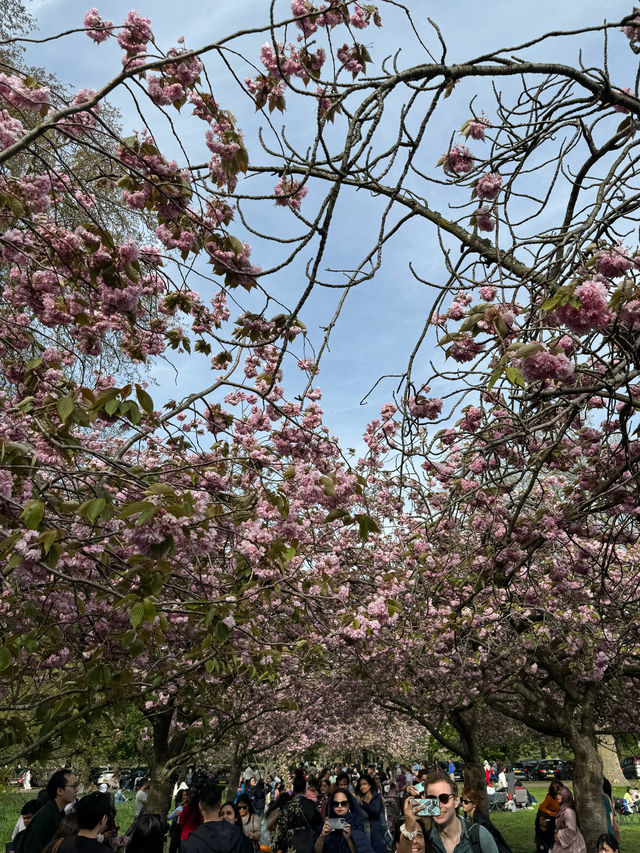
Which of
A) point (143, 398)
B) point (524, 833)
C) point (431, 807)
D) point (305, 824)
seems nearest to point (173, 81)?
point (143, 398)

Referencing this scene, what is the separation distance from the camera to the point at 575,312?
3002mm

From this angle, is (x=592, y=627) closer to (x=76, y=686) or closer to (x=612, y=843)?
(x=612, y=843)

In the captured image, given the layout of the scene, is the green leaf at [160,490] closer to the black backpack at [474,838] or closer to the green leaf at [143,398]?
the green leaf at [143,398]

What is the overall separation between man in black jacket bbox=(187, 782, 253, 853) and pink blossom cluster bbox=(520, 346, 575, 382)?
4.33 meters

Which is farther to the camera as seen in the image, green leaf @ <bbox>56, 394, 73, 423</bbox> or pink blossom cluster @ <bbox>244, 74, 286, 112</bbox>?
pink blossom cluster @ <bbox>244, 74, 286, 112</bbox>

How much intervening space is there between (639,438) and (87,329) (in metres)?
3.85

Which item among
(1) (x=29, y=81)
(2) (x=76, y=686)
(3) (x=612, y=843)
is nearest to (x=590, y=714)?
(3) (x=612, y=843)

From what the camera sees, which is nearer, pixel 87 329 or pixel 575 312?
pixel 575 312

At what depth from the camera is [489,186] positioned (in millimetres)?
4465

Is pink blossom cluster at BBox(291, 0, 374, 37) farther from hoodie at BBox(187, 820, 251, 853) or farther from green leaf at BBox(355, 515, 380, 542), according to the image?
hoodie at BBox(187, 820, 251, 853)

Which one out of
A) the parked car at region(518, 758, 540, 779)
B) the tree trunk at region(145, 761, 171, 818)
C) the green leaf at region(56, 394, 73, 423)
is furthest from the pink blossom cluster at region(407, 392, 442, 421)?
the parked car at region(518, 758, 540, 779)

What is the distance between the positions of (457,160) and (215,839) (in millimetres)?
5145

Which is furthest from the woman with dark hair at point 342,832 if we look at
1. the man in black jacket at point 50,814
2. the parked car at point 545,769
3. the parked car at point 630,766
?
the parked car at point 630,766

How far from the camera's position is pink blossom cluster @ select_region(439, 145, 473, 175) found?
4.51m
